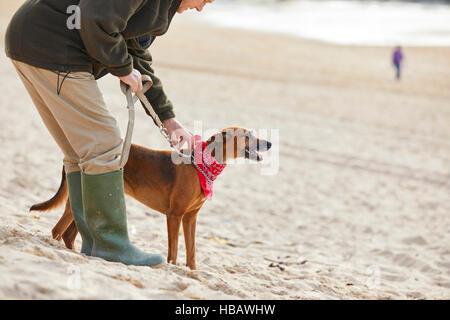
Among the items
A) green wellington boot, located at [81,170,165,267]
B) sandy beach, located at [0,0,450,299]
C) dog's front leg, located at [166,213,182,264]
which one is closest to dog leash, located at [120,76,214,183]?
green wellington boot, located at [81,170,165,267]

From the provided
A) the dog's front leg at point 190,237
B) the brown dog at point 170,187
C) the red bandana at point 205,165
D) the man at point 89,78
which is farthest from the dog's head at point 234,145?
the man at point 89,78

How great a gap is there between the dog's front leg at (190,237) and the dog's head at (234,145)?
54 centimetres

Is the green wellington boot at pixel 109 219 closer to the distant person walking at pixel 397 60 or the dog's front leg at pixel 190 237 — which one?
the dog's front leg at pixel 190 237

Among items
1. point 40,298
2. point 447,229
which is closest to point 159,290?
point 40,298

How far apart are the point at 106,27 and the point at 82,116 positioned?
59 cm

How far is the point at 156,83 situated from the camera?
4211mm

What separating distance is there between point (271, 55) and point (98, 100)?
24.2 meters

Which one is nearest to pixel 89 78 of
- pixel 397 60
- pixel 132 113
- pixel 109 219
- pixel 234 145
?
pixel 132 113

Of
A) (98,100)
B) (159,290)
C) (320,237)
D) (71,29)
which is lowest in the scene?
(320,237)

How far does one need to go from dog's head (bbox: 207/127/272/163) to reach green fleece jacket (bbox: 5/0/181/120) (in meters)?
1.42

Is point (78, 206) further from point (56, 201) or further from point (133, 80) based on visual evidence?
point (133, 80)

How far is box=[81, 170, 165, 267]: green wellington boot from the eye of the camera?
11.9ft

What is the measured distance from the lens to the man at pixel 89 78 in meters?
3.26
